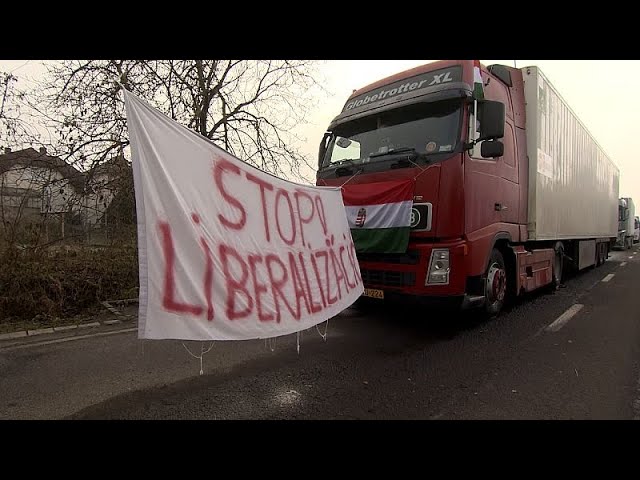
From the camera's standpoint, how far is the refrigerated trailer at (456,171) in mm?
4461

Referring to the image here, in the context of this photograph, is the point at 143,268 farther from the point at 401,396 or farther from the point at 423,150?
the point at 423,150

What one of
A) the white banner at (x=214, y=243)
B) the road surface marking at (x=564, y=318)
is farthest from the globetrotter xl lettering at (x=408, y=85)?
the road surface marking at (x=564, y=318)

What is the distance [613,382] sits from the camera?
3.55m

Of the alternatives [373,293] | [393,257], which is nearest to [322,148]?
[393,257]

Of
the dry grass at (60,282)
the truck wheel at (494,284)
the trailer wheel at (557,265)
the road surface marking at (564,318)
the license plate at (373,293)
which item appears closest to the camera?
the license plate at (373,293)

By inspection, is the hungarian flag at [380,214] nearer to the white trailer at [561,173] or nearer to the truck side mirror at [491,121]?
the truck side mirror at [491,121]

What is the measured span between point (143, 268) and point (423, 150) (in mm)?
3475

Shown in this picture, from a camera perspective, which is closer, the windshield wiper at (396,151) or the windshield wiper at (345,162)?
the windshield wiper at (396,151)

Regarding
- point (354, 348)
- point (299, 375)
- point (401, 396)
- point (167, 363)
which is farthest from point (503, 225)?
point (167, 363)

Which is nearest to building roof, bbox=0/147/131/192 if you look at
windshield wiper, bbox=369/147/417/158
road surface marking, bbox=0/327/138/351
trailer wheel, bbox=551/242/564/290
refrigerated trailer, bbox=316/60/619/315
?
road surface marking, bbox=0/327/138/351

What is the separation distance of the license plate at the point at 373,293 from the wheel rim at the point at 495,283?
1.46m

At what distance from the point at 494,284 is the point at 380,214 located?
1870 millimetres

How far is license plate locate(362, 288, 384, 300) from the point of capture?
4.87 meters

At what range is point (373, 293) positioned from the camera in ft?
16.3
